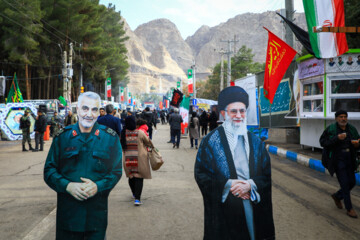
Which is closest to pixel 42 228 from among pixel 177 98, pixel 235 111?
pixel 235 111

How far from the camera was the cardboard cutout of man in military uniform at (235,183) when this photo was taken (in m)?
2.48

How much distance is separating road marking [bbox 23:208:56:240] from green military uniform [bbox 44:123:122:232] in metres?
1.88

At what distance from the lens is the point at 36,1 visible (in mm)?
33406

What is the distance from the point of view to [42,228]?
4.73m

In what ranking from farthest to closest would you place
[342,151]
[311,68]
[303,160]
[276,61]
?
[276,61]
[311,68]
[303,160]
[342,151]

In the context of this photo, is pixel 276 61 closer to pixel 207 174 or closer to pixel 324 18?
pixel 324 18

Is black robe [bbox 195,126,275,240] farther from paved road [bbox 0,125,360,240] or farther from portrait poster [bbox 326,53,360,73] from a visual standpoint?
portrait poster [bbox 326,53,360,73]

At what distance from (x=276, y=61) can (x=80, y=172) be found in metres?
9.92

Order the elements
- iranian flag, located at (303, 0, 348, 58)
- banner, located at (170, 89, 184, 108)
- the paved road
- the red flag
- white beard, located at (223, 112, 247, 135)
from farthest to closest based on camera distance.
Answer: banner, located at (170, 89, 184, 108), the red flag, iranian flag, located at (303, 0, 348, 58), the paved road, white beard, located at (223, 112, 247, 135)

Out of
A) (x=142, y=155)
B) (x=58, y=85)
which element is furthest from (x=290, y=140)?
(x=58, y=85)

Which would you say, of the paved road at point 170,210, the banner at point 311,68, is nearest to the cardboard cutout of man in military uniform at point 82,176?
the paved road at point 170,210

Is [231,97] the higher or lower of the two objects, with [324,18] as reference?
lower

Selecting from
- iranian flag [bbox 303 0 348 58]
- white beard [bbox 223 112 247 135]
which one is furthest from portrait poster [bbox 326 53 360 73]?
white beard [bbox 223 112 247 135]

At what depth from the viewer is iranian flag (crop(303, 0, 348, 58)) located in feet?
26.6
